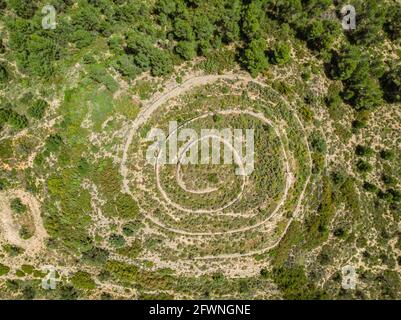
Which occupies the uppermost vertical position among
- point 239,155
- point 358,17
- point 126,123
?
point 358,17

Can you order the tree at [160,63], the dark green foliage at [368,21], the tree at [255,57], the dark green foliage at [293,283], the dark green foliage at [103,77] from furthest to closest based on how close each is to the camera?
the dark green foliage at [368,21]
the dark green foliage at [293,283]
the tree at [255,57]
the dark green foliage at [103,77]
the tree at [160,63]

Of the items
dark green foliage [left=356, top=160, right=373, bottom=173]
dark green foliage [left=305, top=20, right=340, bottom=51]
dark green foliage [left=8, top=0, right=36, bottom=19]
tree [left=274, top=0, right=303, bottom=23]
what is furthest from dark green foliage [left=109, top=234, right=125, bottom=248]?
dark green foliage [left=305, top=20, right=340, bottom=51]

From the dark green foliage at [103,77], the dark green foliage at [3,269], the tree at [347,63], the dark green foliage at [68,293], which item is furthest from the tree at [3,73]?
the tree at [347,63]

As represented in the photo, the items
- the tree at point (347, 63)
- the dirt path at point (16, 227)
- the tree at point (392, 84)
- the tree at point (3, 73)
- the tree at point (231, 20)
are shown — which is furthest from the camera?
the tree at point (392, 84)

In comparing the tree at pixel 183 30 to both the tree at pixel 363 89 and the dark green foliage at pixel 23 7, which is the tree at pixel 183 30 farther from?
the tree at pixel 363 89

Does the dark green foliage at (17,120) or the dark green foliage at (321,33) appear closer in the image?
the dark green foliage at (17,120)

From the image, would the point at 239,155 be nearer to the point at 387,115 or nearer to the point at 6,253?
the point at 387,115

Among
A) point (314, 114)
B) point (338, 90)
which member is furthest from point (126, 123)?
point (338, 90)

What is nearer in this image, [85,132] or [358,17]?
[85,132]
